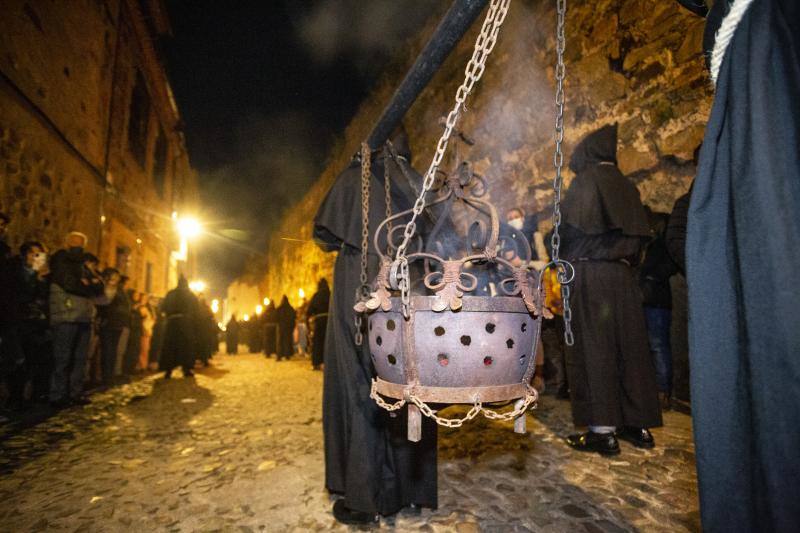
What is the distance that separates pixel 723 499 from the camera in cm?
71

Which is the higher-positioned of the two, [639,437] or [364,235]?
[364,235]

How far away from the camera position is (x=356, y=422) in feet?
6.02

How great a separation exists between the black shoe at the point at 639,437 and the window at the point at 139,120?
1117 cm

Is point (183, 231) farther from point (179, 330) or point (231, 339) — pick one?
point (179, 330)

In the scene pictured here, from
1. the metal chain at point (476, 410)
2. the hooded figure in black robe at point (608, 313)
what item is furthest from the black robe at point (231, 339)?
the metal chain at point (476, 410)

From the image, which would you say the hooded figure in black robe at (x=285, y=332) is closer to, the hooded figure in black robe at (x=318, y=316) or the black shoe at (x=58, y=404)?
the hooded figure in black robe at (x=318, y=316)

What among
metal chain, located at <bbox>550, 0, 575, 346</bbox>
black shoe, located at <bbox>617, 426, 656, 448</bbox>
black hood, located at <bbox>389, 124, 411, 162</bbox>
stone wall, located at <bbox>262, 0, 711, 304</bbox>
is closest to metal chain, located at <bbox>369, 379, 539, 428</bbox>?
metal chain, located at <bbox>550, 0, 575, 346</bbox>

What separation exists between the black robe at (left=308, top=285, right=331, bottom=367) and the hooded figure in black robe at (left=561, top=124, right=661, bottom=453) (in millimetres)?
6242

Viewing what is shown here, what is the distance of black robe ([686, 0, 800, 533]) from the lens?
64 centimetres

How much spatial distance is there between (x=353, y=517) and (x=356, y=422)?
456 mm

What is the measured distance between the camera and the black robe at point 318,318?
27.4 feet

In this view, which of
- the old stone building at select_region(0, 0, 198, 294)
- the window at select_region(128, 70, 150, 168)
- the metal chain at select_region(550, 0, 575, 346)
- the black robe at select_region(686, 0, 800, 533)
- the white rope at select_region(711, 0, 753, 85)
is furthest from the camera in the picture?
the window at select_region(128, 70, 150, 168)

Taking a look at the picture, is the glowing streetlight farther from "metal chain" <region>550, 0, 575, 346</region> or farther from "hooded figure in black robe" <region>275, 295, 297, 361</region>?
"metal chain" <region>550, 0, 575, 346</region>

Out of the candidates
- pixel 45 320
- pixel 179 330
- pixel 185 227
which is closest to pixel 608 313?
pixel 45 320
